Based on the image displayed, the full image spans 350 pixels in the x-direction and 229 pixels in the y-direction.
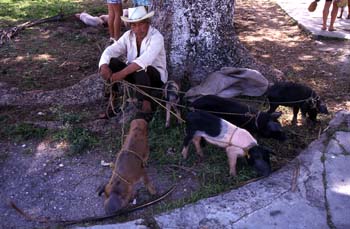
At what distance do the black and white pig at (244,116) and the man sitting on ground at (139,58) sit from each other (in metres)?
0.61

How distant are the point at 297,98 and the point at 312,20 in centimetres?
499

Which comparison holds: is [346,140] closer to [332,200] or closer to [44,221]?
[332,200]

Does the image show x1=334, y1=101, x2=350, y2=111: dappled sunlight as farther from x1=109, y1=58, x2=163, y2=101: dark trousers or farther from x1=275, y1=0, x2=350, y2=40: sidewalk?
→ x1=275, y1=0, x2=350, y2=40: sidewalk

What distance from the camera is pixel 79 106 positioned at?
18.9ft

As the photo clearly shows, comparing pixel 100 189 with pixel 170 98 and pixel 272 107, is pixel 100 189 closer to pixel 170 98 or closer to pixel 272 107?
pixel 170 98

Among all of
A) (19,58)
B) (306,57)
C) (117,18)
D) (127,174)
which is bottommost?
(19,58)

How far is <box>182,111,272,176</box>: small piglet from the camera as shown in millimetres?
4069

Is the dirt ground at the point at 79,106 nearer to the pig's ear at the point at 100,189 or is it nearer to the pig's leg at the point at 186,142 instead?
the pig's ear at the point at 100,189

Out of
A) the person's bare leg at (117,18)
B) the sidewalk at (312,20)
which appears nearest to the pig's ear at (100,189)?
the person's bare leg at (117,18)

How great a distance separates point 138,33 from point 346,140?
101 inches

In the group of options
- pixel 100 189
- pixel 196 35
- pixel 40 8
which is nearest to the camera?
pixel 100 189

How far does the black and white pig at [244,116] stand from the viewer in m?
4.49

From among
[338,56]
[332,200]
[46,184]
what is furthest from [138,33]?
[338,56]

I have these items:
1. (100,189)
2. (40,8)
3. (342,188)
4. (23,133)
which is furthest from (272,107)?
(40,8)
